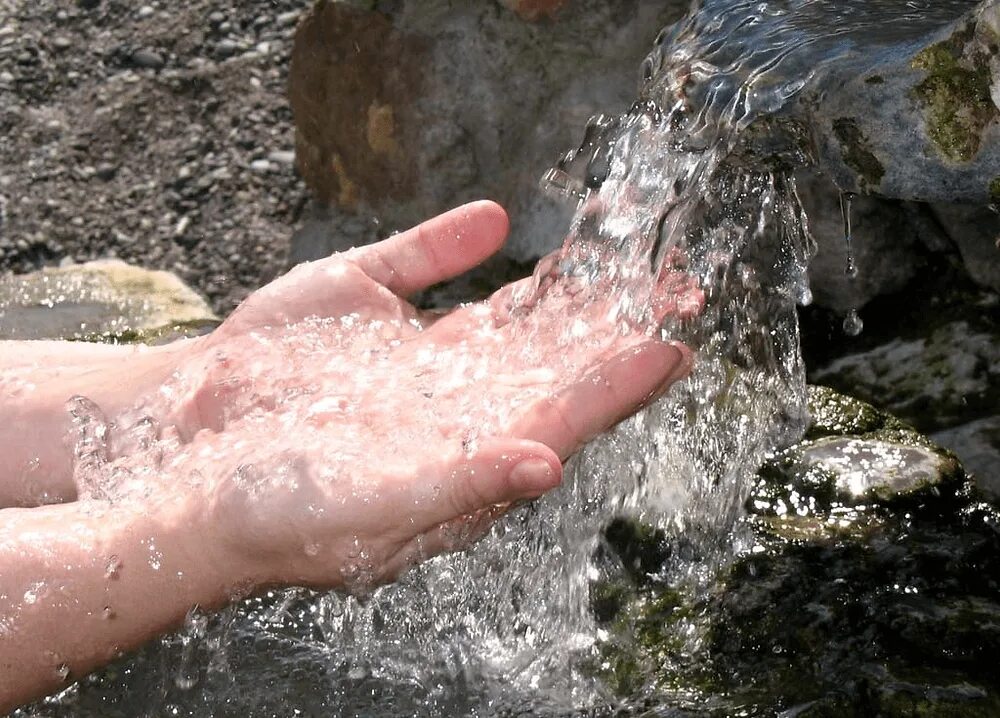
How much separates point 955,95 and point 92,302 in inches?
117

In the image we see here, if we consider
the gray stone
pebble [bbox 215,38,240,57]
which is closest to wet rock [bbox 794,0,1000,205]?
the gray stone

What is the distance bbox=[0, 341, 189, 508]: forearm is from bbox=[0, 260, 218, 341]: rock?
3.55ft

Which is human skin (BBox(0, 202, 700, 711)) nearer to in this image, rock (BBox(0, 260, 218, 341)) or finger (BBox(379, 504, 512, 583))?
finger (BBox(379, 504, 512, 583))

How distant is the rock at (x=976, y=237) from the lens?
3496mm

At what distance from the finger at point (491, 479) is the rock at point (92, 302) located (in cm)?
199

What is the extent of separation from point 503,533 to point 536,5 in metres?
1.96

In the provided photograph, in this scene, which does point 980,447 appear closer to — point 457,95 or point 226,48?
point 457,95

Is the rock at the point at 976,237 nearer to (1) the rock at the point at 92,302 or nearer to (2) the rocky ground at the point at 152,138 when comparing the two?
(1) the rock at the point at 92,302

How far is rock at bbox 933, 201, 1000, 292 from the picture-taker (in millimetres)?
3496

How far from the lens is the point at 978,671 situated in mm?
1989

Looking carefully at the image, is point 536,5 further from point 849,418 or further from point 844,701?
point 844,701

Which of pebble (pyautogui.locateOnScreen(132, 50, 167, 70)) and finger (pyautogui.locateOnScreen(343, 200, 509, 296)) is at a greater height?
finger (pyautogui.locateOnScreen(343, 200, 509, 296))

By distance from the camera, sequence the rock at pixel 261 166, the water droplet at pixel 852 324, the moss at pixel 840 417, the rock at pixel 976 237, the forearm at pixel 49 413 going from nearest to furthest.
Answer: the forearm at pixel 49 413 < the moss at pixel 840 417 < the water droplet at pixel 852 324 < the rock at pixel 976 237 < the rock at pixel 261 166

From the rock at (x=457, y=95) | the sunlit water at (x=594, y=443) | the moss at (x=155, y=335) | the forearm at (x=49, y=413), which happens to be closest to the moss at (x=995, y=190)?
the sunlit water at (x=594, y=443)
